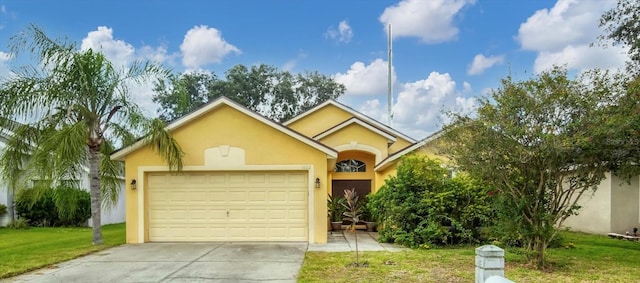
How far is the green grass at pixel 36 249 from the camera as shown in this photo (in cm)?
914

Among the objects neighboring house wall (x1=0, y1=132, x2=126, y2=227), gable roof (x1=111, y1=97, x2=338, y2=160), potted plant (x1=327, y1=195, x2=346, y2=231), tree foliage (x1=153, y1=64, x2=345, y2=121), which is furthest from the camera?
tree foliage (x1=153, y1=64, x2=345, y2=121)

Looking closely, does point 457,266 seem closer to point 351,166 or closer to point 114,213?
point 351,166

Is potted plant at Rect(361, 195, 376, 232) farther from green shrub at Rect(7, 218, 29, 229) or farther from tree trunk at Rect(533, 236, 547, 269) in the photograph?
green shrub at Rect(7, 218, 29, 229)

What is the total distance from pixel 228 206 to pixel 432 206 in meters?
6.00

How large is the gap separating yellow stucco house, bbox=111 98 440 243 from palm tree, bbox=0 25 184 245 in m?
0.74

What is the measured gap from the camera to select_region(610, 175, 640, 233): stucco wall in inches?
585

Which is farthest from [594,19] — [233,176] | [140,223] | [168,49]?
[168,49]

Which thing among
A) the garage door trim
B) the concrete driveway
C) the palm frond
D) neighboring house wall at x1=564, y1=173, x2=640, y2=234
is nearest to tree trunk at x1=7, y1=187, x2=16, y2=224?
the garage door trim

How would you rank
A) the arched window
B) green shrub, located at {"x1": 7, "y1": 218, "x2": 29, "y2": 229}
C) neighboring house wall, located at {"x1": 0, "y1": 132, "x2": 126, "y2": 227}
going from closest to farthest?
green shrub, located at {"x1": 7, "y1": 218, "x2": 29, "y2": 229}, neighboring house wall, located at {"x1": 0, "y1": 132, "x2": 126, "y2": 227}, the arched window

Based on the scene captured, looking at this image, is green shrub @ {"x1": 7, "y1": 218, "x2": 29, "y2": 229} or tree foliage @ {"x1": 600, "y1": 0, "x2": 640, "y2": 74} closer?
tree foliage @ {"x1": 600, "y1": 0, "x2": 640, "y2": 74}

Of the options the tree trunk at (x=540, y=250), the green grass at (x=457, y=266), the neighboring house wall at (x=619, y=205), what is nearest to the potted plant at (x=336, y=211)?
the green grass at (x=457, y=266)

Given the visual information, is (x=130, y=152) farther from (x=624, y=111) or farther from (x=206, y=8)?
(x=624, y=111)

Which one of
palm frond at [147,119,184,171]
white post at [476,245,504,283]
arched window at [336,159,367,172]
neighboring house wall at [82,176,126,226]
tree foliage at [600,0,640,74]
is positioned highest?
tree foliage at [600,0,640,74]

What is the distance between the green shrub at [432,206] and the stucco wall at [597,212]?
14.9ft
